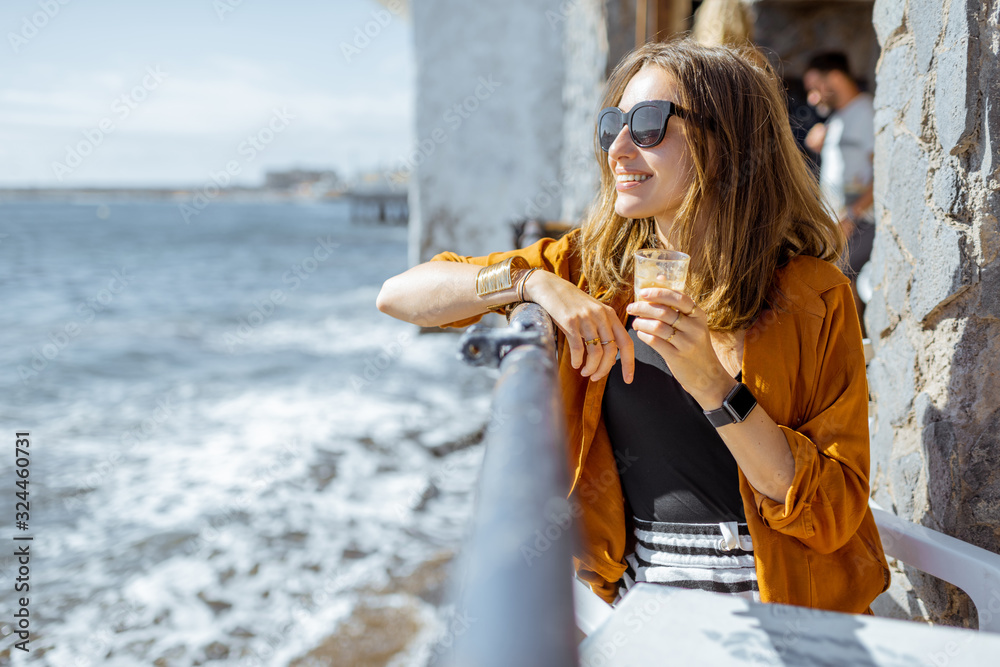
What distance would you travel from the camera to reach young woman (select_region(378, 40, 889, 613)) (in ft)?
4.30

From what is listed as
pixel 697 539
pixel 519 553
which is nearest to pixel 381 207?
pixel 697 539

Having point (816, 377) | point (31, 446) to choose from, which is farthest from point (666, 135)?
point (31, 446)

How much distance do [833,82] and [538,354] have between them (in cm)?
456

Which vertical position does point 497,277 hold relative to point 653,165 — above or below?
below

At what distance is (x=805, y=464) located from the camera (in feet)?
4.24

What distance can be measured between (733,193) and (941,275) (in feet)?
1.81

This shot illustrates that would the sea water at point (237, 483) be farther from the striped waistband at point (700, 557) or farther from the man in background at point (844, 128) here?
the man in background at point (844, 128)

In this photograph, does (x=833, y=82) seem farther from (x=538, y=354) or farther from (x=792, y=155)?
(x=538, y=354)

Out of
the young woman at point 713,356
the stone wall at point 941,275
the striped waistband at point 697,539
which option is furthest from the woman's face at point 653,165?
the striped waistband at point 697,539

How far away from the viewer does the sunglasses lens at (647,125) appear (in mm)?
1517

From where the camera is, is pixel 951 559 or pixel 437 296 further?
pixel 437 296

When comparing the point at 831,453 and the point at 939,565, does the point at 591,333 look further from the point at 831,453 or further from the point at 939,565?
the point at 939,565

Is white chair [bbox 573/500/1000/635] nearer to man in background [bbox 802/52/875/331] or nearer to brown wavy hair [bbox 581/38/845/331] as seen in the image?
brown wavy hair [bbox 581/38/845/331]

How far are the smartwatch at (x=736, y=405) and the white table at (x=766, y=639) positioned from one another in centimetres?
37
